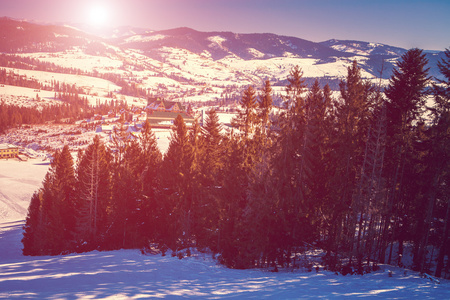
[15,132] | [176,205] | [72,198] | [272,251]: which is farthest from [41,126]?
[272,251]

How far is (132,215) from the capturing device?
72.1 feet

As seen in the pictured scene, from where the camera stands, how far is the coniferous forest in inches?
628

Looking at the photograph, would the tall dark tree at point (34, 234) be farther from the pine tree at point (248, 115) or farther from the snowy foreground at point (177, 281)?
the pine tree at point (248, 115)

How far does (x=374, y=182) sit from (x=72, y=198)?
83.0 ft

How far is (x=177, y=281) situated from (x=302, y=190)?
9010 mm

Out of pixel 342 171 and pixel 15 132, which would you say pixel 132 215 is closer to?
pixel 342 171

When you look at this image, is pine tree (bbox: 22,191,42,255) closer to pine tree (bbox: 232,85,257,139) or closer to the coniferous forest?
the coniferous forest

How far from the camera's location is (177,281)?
1317 cm

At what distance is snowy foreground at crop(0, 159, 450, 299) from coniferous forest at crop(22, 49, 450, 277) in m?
1.67

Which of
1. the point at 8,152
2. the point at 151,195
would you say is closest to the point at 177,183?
the point at 151,195

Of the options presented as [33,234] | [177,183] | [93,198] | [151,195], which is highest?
[177,183]

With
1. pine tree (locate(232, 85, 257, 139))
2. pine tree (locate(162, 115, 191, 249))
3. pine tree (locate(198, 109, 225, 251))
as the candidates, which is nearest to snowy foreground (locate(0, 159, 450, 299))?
pine tree (locate(198, 109, 225, 251))

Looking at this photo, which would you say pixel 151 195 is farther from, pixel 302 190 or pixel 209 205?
pixel 302 190

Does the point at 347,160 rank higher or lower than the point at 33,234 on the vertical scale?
higher
